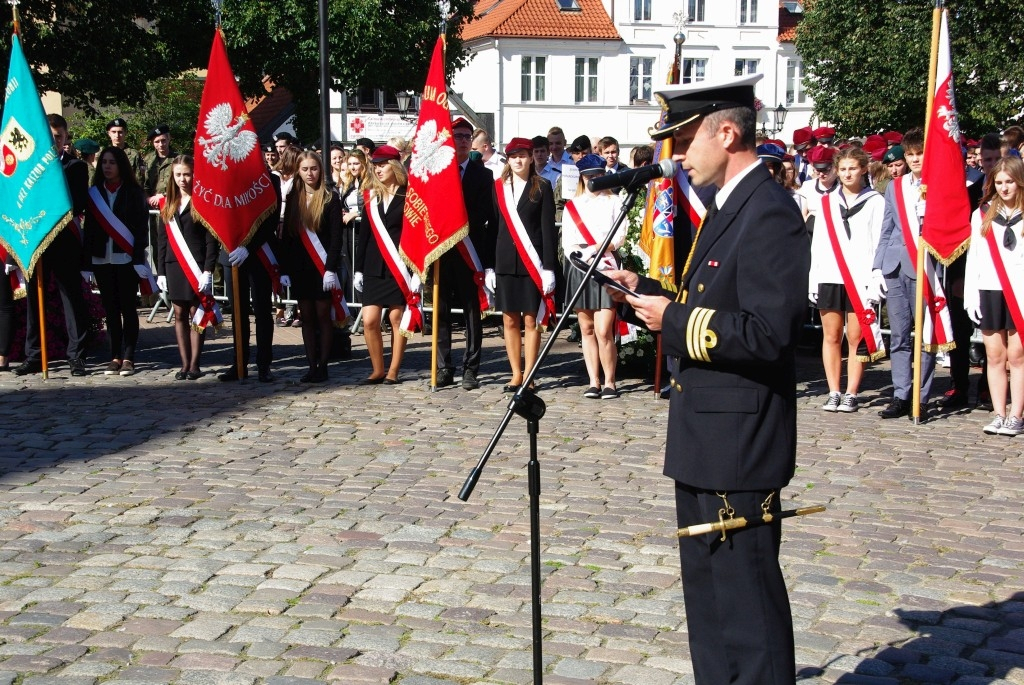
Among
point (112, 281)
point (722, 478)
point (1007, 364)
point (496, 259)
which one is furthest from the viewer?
point (112, 281)

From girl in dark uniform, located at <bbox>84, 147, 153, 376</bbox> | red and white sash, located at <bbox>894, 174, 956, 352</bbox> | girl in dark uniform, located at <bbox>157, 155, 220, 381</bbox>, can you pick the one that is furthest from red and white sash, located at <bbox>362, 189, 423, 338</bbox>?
red and white sash, located at <bbox>894, 174, 956, 352</bbox>

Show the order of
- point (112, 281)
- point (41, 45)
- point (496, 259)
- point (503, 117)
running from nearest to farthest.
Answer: point (496, 259)
point (112, 281)
point (41, 45)
point (503, 117)

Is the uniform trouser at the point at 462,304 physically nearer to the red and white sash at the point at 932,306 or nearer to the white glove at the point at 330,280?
the white glove at the point at 330,280

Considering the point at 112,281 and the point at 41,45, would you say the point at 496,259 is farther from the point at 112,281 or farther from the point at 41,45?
the point at 41,45

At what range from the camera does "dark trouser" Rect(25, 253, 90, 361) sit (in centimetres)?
1164

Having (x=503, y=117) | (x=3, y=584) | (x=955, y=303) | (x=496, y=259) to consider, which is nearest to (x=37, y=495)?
(x=3, y=584)

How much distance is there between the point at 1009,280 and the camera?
29.9 ft

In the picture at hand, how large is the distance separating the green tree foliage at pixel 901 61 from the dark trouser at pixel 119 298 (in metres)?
23.1

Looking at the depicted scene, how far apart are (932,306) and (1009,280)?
85 centimetres

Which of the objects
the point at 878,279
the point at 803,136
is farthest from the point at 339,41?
the point at 878,279

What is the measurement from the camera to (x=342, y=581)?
5824 mm

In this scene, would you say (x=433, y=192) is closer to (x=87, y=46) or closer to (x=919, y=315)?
(x=919, y=315)

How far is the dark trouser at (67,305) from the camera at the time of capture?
458 inches

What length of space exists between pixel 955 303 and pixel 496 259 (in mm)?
3712
